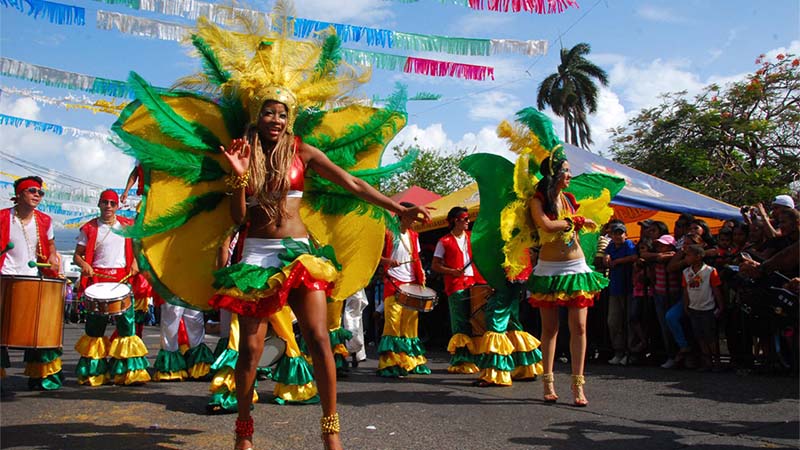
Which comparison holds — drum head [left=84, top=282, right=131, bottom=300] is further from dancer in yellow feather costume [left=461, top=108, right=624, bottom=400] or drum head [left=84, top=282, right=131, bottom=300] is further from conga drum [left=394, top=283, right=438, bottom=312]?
dancer in yellow feather costume [left=461, top=108, right=624, bottom=400]

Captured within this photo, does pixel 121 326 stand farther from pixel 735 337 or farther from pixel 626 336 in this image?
pixel 735 337

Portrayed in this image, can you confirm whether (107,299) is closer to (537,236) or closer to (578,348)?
(537,236)

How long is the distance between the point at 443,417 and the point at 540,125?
2.66 metres

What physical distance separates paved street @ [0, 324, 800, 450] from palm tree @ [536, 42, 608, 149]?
103 feet

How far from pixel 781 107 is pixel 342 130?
2358cm

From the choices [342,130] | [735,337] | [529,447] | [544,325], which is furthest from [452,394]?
[735,337]

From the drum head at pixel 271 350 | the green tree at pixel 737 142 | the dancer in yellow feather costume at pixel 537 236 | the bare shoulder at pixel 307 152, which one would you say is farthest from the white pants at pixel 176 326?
the green tree at pixel 737 142

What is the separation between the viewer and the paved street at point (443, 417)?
13.3ft

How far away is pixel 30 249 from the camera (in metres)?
6.31

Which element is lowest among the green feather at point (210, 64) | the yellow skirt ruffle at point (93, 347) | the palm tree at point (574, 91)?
the yellow skirt ruffle at point (93, 347)

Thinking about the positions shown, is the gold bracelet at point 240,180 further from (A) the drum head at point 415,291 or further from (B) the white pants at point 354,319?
(B) the white pants at point 354,319

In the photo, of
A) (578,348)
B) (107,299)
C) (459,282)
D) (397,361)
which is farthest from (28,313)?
(459,282)

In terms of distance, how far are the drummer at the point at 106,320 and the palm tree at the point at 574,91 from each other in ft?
105

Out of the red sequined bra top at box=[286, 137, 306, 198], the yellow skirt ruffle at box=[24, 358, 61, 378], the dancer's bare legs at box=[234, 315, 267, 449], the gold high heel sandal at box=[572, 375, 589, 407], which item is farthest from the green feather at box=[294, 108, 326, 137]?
the yellow skirt ruffle at box=[24, 358, 61, 378]
